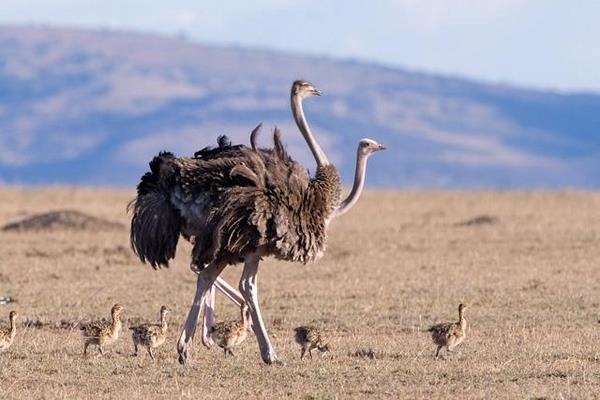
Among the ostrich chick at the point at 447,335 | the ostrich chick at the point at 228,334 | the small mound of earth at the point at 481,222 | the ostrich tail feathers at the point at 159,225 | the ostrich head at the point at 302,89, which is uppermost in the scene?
the small mound of earth at the point at 481,222

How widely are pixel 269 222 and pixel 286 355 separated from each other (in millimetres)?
1262

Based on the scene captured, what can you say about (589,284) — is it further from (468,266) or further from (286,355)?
(286,355)

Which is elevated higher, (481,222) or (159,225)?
(481,222)

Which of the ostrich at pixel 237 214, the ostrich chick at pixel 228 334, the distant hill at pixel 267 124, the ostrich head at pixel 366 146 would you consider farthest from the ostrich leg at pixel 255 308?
the distant hill at pixel 267 124

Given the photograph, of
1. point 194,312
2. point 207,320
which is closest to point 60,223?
point 207,320

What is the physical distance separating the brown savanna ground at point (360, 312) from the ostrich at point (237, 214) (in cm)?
71

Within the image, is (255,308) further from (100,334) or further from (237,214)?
(100,334)

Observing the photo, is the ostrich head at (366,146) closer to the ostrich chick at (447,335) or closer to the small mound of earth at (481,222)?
the ostrich chick at (447,335)

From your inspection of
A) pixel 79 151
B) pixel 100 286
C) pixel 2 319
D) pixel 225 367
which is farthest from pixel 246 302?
pixel 79 151

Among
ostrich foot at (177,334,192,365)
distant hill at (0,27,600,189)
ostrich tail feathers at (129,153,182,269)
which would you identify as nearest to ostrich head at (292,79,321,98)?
ostrich tail feathers at (129,153,182,269)

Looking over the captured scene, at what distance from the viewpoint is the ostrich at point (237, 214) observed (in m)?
10.9

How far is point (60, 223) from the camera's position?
24.9m

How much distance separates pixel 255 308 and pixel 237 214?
0.73 m

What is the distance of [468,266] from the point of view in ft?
61.2
